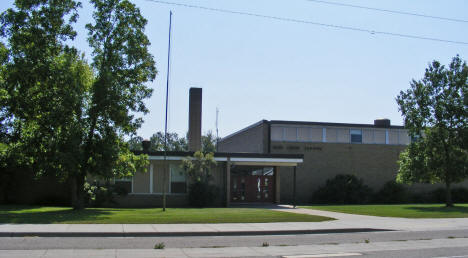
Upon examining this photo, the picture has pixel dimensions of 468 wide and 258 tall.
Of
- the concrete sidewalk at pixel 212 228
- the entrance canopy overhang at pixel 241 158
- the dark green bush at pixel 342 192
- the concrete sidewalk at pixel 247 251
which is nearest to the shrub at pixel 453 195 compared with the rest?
the dark green bush at pixel 342 192

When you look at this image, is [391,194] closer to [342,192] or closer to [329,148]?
[342,192]

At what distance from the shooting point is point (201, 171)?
2820 cm

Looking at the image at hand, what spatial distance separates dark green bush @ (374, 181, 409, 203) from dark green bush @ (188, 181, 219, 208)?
1450 cm

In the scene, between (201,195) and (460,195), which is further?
(460,195)

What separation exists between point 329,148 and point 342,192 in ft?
12.9

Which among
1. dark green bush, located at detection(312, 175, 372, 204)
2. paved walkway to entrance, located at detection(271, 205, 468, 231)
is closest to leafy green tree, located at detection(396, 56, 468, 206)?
dark green bush, located at detection(312, 175, 372, 204)

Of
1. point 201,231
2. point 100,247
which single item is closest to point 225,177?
point 201,231

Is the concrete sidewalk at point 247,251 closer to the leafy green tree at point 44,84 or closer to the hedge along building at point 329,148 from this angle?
the leafy green tree at point 44,84

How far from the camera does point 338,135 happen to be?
121ft

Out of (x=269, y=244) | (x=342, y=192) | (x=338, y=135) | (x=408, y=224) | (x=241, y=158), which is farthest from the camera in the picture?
(x=338, y=135)

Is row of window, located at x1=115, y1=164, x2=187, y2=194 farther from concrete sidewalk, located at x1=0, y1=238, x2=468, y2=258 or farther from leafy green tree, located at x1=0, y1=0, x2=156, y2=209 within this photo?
concrete sidewalk, located at x1=0, y1=238, x2=468, y2=258

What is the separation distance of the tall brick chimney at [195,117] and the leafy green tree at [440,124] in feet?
48.7

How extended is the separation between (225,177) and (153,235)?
16.9m

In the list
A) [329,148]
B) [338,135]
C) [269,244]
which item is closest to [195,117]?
[329,148]
